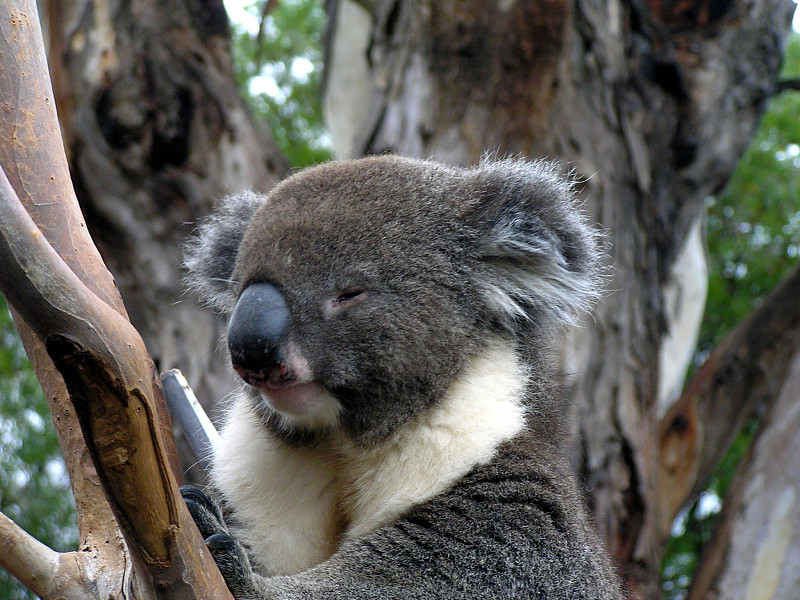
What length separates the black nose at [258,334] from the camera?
6.34 feet

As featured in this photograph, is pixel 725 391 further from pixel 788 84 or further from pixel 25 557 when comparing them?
pixel 25 557

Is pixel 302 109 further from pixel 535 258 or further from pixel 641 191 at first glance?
pixel 535 258

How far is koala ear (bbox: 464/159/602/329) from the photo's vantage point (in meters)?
2.33

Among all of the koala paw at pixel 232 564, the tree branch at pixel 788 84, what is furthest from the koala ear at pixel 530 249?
the tree branch at pixel 788 84

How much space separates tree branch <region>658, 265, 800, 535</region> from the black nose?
3.78 m

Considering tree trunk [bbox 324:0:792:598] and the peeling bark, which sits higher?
tree trunk [bbox 324:0:792:598]

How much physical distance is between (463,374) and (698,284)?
408cm

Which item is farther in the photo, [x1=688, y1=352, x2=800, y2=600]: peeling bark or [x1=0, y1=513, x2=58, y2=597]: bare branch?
[x1=688, y1=352, x2=800, y2=600]: peeling bark

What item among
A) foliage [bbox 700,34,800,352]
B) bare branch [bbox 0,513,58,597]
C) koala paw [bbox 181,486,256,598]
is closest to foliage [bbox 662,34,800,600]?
foliage [bbox 700,34,800,352]

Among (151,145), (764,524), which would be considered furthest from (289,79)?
(764,524)

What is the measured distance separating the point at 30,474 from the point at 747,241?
5.81 m

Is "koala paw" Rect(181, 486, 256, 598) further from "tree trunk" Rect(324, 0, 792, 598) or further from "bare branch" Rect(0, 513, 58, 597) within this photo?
"tree trunk" Rect(324, 0, 792, 598)

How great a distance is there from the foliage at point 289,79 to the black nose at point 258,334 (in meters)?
5.85

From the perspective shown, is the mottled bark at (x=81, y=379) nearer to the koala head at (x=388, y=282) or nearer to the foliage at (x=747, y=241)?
the koala head at (x=388, y=282)
